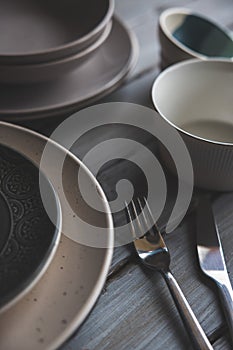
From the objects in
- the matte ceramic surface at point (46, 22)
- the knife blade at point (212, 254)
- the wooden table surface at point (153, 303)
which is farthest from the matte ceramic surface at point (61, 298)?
the matte ceramic surface at point (46, 22)

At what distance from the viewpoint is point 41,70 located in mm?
650

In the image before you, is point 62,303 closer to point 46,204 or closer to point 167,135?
point 46,204

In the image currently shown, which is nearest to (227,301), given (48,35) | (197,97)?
(197,97)

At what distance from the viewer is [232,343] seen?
0.49 m

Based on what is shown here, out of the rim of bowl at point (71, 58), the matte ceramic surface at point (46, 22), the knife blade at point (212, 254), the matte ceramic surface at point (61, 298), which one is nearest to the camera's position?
the matte ceramic surface at point (61, 298)

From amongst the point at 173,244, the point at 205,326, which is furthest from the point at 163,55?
the point at 205,326

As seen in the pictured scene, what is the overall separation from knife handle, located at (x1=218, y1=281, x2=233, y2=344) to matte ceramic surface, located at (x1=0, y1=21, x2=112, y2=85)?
33cm

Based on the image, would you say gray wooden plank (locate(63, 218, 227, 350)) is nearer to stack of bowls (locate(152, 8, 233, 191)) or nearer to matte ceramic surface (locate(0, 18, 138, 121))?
stack of bowls (locate(152, 8, 233, 191))

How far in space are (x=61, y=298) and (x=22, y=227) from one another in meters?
0.07

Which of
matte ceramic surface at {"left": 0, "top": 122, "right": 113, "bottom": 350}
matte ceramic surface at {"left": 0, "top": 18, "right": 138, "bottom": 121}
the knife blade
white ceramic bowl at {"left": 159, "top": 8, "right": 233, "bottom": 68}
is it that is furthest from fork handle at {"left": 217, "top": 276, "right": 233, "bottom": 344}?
white ceramic bowl at {"left": 159, "top": 8, "right": 233, "bottom": 68}

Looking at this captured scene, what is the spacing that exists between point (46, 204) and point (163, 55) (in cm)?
37

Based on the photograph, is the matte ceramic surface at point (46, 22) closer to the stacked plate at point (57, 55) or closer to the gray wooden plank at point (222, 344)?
the stacked plate at point (57, 55)

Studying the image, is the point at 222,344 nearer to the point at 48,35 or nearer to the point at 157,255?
the point at 157,255

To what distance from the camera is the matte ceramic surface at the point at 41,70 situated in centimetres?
64
